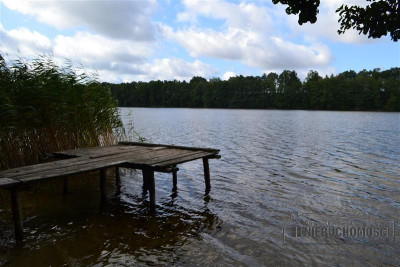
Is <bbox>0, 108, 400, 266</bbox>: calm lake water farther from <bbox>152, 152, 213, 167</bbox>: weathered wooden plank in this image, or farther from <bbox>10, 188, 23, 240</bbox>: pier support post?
<bbox>152, 152, 213, 167</bbox>: weathered wooden plank

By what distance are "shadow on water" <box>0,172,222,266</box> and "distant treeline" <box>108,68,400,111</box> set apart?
104905 mm

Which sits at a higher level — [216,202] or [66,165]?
[66,165]

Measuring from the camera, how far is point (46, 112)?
9469 millimetres

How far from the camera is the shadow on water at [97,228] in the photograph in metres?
5.36

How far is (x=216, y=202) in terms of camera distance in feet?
28.6

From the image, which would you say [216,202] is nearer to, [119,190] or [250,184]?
[250,184]

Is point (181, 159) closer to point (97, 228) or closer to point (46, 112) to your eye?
point (97, 228)

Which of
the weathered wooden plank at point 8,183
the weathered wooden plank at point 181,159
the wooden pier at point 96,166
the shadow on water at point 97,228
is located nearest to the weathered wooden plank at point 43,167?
the wooden pier at point 96,166

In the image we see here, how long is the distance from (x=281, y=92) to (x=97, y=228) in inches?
4708

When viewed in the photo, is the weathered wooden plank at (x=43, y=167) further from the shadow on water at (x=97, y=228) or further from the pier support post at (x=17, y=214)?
the shadow on water at (x=97, y=228)

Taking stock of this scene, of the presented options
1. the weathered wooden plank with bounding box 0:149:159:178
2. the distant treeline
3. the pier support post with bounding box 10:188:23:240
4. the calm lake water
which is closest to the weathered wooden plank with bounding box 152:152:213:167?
the calm lake water

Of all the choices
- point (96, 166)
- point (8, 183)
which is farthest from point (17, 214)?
point (96, 166)

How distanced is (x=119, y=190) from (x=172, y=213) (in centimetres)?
277

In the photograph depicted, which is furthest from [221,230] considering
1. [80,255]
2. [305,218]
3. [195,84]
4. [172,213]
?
[195,84]
